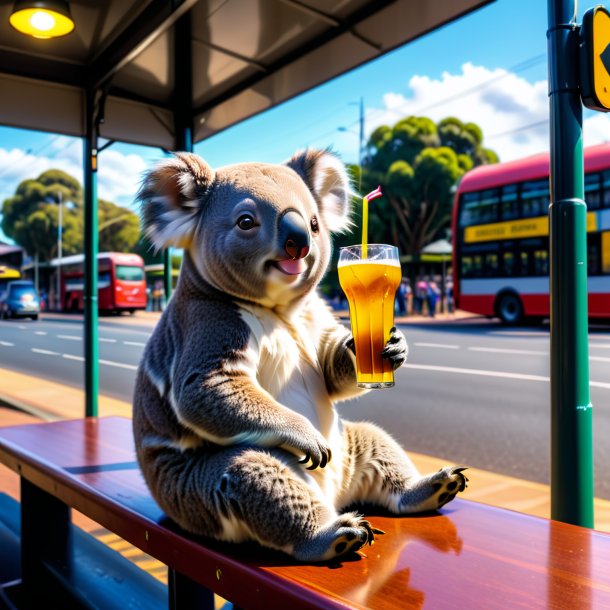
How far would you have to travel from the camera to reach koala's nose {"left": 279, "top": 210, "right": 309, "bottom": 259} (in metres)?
1.20

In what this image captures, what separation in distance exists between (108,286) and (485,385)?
43.2ft

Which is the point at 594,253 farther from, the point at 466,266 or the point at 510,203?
the point at 466,266

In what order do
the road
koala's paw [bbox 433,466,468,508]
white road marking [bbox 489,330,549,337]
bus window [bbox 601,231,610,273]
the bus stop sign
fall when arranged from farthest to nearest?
white road marking [bbox 489,330,549,337] → bus window [bbox 601,231,610,273] → the road → the bus stop sign → koala's paw [bbox 433,466,468,508]

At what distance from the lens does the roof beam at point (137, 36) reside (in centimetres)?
250

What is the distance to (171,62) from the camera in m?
3.23

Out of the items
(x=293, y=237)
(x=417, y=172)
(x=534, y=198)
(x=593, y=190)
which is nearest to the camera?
(x=293, y=237)

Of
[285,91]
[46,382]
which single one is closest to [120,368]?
[46,382]

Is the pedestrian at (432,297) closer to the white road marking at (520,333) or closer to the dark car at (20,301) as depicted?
the white road marking at (520,333)

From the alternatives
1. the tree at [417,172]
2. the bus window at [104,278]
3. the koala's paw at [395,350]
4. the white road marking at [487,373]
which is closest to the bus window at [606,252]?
the white road marking at [487,373]

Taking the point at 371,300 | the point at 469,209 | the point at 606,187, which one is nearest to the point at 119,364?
the point at 469,209

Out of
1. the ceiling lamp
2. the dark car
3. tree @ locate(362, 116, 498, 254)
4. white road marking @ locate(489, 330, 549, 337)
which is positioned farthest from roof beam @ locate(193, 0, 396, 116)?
tree @ locate(362, 116, 498, 254)

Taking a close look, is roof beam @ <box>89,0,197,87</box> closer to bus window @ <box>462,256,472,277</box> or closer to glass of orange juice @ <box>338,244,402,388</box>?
glass of orange juice @ <box>338,244,402,388</box>

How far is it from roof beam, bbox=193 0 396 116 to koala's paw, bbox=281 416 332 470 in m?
1.96

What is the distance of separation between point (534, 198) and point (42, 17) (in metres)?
9.56
